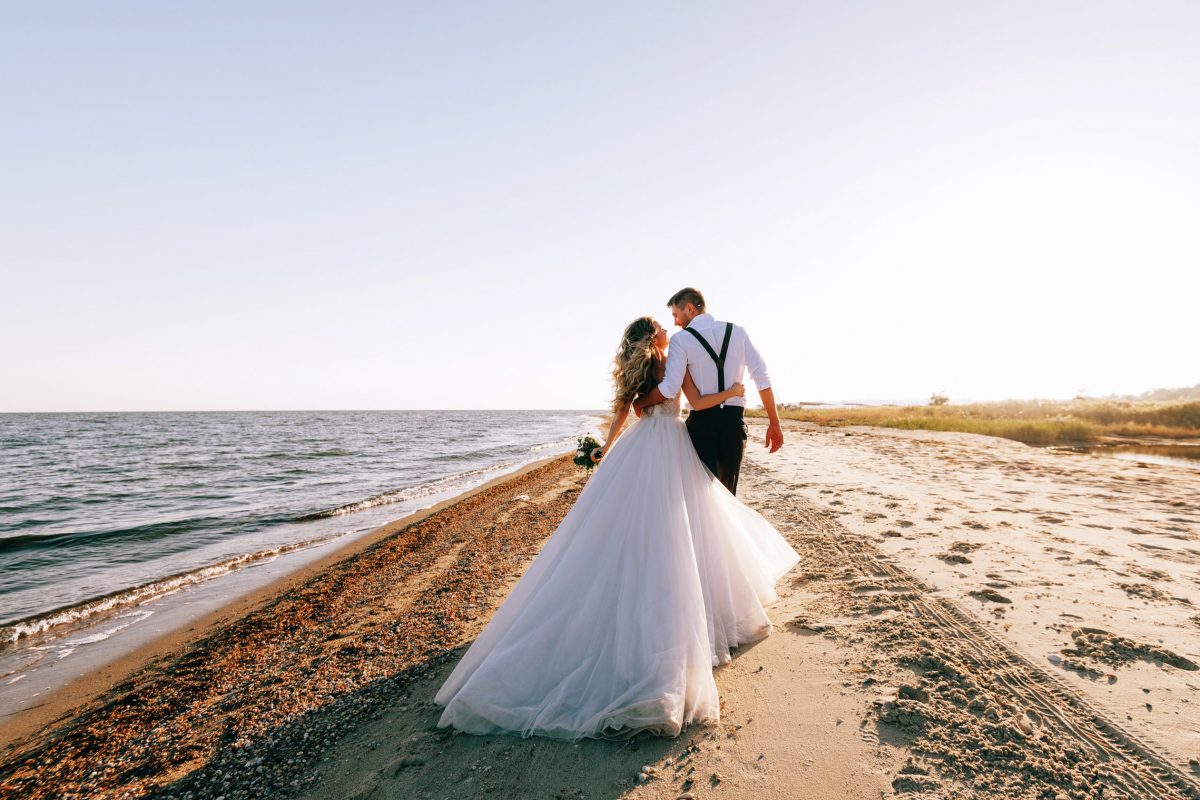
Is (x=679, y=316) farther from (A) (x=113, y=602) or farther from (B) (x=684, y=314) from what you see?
(A) (x=113, y=602)

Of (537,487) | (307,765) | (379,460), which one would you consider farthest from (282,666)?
(379,460)

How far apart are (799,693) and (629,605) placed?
1.31 m

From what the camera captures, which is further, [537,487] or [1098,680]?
[537,487]

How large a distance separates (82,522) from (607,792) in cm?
1580

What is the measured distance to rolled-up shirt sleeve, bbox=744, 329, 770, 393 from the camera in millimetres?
4617

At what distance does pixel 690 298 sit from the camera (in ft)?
15.6

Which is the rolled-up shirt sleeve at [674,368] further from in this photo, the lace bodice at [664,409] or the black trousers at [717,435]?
the black trousers at [717,435]

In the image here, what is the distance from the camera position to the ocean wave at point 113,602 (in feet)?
21.3

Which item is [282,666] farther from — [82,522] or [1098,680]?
[82,522]

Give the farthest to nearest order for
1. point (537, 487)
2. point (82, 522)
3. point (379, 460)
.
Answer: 1. point (379, 460)
2. point (537, 487)
3. point (82, 522)

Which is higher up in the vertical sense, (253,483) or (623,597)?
→ (623,597)

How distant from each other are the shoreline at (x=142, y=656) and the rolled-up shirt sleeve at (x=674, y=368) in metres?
5.83

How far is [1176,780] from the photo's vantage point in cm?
249

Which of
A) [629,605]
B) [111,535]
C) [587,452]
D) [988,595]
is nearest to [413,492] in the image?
[111,535]
